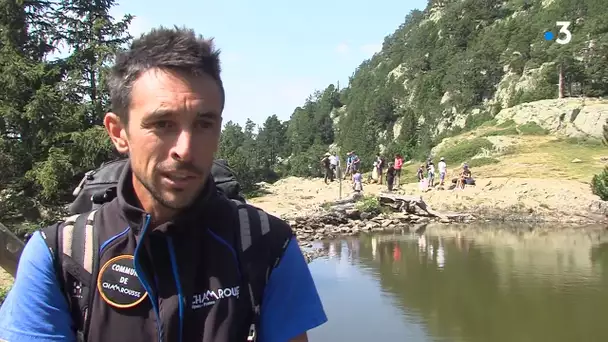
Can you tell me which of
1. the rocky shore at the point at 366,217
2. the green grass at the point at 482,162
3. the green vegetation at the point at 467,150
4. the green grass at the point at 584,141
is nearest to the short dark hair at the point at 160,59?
the rocky shore at the point at 366,217

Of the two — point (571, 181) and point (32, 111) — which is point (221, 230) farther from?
point (571, 181)

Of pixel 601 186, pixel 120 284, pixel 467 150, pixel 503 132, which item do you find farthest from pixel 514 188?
pixel 120 284

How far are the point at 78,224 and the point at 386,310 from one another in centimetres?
901

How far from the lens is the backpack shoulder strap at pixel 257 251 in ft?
5.34

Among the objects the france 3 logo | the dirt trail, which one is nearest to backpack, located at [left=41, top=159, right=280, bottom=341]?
the dirt trail

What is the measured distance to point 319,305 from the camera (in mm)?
1705

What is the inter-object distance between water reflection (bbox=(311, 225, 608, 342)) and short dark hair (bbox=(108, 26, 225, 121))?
293 inches

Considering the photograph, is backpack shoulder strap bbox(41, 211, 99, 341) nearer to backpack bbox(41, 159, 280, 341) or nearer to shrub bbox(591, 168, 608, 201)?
backpack bbox(41, 159, 280, 341)

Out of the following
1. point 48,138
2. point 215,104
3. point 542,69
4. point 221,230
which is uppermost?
point 542,69

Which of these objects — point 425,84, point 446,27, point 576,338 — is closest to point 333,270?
point 576,338

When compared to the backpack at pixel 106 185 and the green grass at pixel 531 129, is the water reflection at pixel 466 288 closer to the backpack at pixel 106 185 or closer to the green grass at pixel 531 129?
the backpack at pixel 106 185

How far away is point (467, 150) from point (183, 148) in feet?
116

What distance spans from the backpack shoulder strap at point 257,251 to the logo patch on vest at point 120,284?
Result: 29cm

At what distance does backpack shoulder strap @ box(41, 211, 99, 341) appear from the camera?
1.53 m
